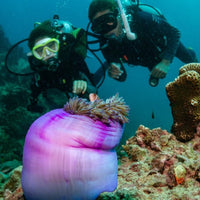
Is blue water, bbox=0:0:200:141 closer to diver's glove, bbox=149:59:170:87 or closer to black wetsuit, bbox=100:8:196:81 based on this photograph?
black wetsuit, bbox=100:8:196:81

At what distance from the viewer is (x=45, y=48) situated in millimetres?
4227

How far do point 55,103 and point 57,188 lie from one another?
25.8 ft

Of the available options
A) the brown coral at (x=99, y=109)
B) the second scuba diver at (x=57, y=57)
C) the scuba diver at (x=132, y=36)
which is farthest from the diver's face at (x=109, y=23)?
the brown coral at (x=99, y=109)

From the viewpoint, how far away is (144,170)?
171 cm

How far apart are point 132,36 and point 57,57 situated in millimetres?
2000

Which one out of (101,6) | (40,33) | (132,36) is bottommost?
(40,33)

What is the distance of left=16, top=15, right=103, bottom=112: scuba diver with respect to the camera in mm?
4363

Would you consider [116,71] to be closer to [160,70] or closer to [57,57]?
[160,70]

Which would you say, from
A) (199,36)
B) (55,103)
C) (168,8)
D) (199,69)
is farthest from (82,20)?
(199,69)

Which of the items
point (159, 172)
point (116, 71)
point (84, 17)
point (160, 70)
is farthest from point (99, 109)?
point (84, 17)

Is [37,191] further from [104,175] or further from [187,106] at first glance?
[187,106]

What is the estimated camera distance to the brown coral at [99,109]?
1.53m

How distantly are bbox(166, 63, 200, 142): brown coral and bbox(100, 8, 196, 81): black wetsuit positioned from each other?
8.48 feet

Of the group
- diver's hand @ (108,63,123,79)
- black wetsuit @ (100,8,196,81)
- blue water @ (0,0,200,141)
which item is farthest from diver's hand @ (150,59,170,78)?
blue water @ (0,0,200,141)
